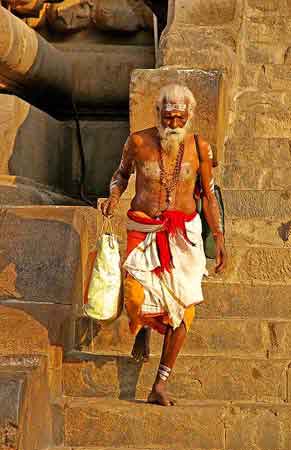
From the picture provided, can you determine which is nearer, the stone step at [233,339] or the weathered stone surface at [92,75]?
the stone step at [233,339]

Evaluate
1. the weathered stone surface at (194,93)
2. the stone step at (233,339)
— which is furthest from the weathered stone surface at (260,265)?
the weathered stone surface at (194,93)

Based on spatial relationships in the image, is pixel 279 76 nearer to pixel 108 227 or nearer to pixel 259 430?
pixel 108 227

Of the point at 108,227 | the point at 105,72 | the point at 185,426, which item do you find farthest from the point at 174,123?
the point at 105,72

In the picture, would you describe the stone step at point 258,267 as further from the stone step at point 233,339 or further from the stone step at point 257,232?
the stone step at point 233,339

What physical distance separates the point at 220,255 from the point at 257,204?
1642mm

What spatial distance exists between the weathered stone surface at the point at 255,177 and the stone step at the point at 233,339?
172cm

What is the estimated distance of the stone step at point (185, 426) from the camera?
6426 mm

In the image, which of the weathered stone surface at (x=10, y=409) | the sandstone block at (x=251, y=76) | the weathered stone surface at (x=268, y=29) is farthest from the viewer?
the weathered stone surface at (x=268, y=29)

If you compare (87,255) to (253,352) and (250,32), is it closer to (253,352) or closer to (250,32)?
(253,352)

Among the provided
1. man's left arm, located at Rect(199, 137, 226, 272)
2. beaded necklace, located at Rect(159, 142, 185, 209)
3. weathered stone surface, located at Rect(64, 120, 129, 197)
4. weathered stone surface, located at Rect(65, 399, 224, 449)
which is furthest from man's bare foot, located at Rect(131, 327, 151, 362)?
weathered stone surface, located at Rect(64, 120, 129, 197)

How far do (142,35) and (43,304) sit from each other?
15.8 ft

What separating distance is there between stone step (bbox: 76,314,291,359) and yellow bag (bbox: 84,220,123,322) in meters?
0.48

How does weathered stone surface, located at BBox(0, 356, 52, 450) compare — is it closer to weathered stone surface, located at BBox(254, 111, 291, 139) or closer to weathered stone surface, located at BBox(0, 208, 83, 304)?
weathered stone surface, located at BBox(0, 208, 83, 304)

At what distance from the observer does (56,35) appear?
36.5 ft
